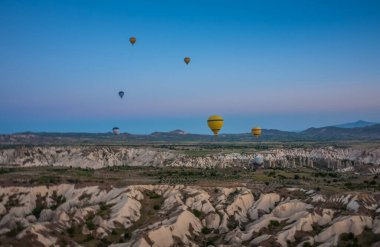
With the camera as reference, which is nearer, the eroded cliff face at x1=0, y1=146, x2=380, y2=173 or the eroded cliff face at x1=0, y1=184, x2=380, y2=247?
the eroded cliff face at x1=0, y1=184, x2=380, y2=247

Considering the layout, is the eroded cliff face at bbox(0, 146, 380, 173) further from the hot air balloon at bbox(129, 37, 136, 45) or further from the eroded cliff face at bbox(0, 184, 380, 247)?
the eroded cliff face at bbox(0, 184, 380, 247)

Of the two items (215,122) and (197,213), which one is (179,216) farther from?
(215,122)

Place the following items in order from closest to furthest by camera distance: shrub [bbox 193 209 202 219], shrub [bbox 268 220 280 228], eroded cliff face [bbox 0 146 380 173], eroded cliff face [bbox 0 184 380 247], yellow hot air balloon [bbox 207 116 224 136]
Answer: eroded cliff face [bbox 0 184 380 247]
shrub [bbox 268 220 280 228]
shrub [bbox 193 209 202 219]
yellow hot air balloon [bbox 207 116 224 136]
eroded cliff face [bbox 0 146 380 173]

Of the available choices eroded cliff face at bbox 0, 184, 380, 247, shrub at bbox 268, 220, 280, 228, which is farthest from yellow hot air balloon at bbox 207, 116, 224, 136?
shrub at bbox 268, 220, 280, 228

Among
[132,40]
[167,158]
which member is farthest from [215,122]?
[167,158]

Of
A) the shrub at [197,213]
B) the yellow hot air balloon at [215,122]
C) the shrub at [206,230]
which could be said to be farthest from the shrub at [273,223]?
the yellow hot air balloon at [215,122]

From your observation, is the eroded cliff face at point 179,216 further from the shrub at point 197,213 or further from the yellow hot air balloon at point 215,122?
the yellow hot air balloon at point 215,122
